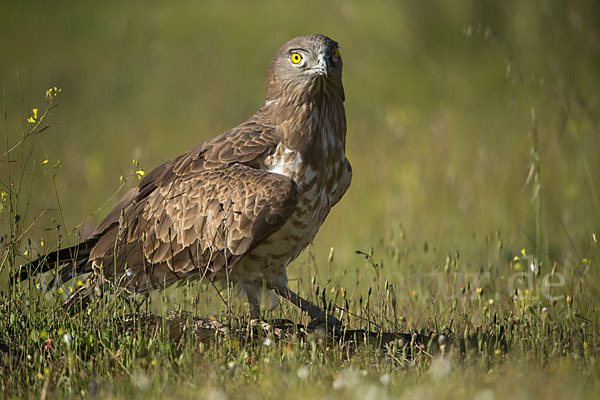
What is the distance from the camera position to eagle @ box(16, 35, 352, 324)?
493cm

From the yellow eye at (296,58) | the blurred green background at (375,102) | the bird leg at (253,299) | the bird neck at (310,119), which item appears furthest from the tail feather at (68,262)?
the yellow eye at (296,58)

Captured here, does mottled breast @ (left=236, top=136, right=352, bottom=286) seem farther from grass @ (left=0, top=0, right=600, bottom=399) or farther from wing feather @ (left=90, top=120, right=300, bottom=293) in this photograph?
grass @ (left=0, top=0, right=600, bottom=399)

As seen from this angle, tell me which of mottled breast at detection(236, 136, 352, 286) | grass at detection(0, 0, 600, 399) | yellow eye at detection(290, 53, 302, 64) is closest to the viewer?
grass at detection(0, 0, 600, 399)

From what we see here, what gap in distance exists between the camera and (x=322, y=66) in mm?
5137

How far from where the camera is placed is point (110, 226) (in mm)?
5516

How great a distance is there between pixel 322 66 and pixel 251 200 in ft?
3.58

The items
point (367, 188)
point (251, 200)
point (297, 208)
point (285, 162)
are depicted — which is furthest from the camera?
point (367, 188)

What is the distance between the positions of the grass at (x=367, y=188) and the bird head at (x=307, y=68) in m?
1.07

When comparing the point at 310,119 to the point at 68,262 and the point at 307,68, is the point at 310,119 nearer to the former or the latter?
the point at 307,68

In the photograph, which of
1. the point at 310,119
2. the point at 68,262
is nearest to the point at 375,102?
the point at 310,119

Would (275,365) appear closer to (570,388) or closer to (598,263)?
(570,388)

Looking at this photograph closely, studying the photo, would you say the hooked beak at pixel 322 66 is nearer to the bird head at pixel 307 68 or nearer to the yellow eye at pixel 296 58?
the bird head at pixel 307 68

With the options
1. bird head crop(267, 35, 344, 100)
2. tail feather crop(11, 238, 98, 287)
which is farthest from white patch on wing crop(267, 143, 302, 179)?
tail feather crop(11, 238, 98, 287)

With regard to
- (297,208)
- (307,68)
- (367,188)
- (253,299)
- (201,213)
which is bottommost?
(253,299)
